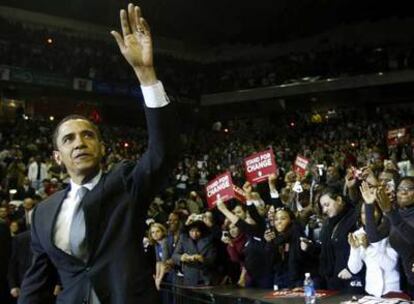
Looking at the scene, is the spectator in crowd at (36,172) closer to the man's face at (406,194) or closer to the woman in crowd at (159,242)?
the woman in crowd at (159,242)

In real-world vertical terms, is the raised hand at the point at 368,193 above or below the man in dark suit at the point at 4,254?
above

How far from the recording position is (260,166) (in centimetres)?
798

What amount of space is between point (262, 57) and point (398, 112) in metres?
9.25

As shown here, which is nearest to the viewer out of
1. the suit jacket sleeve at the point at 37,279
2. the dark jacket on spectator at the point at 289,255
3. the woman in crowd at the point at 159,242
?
the suit jacket sleeve at the point at 37,279

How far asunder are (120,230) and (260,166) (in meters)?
5.85

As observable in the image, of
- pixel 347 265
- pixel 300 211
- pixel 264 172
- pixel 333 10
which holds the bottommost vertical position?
pixel 347 265

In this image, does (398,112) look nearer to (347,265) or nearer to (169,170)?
(347,265)

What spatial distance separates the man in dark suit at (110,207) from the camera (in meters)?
2.15

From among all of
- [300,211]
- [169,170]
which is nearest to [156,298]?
[169,170]

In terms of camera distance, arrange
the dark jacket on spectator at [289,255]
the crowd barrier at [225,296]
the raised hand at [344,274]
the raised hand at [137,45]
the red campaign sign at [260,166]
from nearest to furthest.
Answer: the raised hand at [137,45] → the crowd barrier at [225,296] → the raised hand at [344,274] → the dark jacket on spectator at [289,255] → the red campaign sign at [260,166]

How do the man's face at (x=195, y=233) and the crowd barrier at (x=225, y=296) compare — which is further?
the man's face at (x=195, y=233)

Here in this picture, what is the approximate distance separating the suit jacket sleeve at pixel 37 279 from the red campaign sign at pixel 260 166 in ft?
18.4

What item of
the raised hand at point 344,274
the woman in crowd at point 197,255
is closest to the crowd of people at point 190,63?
the woman in crowd at point 197,255

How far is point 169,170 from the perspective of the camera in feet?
7.25
